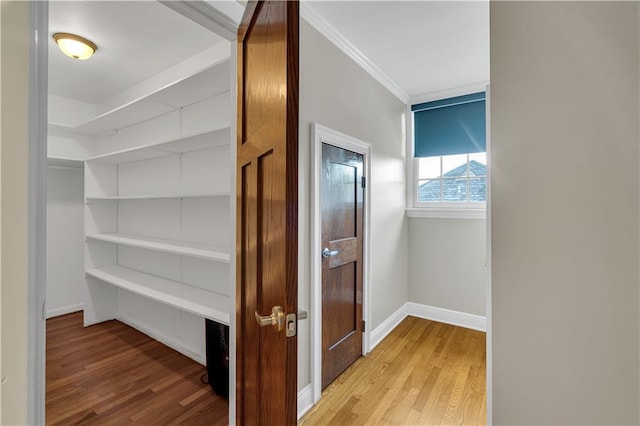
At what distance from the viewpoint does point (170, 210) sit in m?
2.67

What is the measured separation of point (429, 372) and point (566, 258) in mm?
1725

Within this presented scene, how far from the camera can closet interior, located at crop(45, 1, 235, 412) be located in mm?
1937

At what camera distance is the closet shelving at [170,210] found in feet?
6.79

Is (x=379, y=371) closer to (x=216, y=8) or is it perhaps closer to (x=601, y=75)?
(x=601, y=75)

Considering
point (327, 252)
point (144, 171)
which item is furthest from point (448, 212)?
point (144, 171)

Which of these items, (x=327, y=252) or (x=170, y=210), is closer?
(x=327, y=252)

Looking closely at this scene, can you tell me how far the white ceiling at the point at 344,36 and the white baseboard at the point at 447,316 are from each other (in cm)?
242

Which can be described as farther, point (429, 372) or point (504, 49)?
point (429, 372)

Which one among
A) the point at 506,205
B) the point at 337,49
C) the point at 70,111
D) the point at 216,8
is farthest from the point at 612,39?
the point at 70,111

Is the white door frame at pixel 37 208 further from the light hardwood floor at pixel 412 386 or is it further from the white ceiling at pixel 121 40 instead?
the light hardwood floor at pixel 412 386

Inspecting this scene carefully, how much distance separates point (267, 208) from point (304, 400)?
1.47 meters

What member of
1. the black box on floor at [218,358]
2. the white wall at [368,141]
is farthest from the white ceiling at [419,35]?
the black box on floor at [218,358]

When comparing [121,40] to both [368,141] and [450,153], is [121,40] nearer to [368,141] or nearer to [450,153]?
[368,141]

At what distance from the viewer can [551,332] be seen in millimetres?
932
